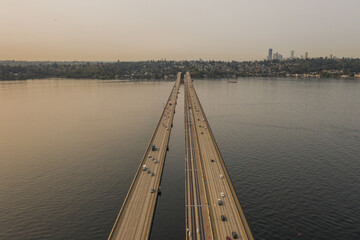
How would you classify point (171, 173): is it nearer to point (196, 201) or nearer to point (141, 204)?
point (196, 201)

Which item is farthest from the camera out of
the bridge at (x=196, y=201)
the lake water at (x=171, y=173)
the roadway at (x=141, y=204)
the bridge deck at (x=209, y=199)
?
the lake water at (x=171, y=173)

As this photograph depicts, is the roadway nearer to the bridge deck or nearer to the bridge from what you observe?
the bridge

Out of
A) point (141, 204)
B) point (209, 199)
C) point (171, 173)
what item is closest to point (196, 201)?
point (209, 199)

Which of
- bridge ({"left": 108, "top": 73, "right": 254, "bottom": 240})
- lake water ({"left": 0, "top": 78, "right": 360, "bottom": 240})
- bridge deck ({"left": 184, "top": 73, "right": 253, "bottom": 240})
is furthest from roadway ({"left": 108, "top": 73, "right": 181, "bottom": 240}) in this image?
bridge deck ({"left": 184, "top": 73, "right": 253, "bottom": 240})

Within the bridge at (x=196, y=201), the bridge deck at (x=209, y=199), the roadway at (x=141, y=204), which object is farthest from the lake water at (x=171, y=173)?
the roadway at (x=141, y=204)

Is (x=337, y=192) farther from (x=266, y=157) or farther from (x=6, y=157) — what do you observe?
(x=6, y=157)

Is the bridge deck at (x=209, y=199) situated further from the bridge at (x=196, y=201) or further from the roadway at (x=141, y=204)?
the roadway at (x=141, y=204)
